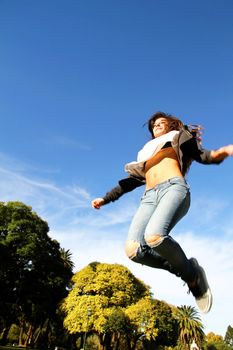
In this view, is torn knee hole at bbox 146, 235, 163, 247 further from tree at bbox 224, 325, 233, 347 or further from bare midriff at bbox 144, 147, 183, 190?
tree at bbox 224, 325, 233, 347

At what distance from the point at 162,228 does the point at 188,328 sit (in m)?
49.7

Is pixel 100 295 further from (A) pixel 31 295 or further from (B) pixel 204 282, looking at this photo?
(B) pixel 204 282

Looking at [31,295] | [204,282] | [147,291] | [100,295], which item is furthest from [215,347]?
[204,282]

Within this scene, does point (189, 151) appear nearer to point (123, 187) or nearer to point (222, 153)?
point (222, 153)

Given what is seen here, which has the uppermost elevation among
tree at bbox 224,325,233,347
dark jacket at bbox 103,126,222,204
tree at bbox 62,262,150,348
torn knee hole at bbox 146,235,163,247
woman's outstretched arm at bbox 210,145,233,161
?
tree at bbox 224,325,233,347

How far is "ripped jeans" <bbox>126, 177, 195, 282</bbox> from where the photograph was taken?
3.02 metres

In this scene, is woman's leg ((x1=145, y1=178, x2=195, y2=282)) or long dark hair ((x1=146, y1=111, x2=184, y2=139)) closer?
woman's leg ((x1=145, y1=178, x2=195, y2=282))

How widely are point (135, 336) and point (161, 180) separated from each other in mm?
36496

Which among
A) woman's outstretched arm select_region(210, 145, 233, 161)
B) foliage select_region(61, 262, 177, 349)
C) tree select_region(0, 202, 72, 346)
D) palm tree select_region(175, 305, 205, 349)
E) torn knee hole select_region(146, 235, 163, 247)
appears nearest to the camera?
torn knee hole select_region(146, 235, 163, 247)

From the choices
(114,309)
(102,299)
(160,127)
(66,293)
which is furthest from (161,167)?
(66,293)

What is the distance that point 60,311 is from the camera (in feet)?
111

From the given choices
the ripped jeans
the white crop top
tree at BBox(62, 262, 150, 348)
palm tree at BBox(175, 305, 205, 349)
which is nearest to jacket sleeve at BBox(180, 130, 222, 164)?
the white crop top

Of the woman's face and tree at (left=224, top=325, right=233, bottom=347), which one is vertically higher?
tree at (left=224, top=325, right=233, bottom=347)

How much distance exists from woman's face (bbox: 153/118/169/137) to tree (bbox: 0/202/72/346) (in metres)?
29.1
